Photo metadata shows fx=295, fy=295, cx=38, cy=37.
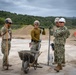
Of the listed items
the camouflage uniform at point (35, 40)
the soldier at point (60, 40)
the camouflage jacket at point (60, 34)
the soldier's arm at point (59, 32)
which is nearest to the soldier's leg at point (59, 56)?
the soldier at point (60, 40)

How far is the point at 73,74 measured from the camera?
1056 centimetres

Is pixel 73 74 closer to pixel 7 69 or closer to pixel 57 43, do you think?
pixel 57 43

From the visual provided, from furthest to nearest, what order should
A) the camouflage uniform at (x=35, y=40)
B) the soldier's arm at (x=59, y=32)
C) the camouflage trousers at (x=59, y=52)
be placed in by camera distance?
the camouflage uniform at (x=35, y=40), the camouflage trousers at (x=59, y=52), the soldier's arm at (x=59, y=32)

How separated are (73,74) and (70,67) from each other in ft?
4.48

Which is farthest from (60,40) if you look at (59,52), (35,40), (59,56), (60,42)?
(35,40)

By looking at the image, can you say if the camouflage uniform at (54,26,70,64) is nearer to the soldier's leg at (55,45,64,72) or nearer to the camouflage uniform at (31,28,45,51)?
the soldier's leg at (55,45,64,72)

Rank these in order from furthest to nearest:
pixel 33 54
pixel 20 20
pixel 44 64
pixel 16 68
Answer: pixel 20 20 → pixel 44 64 → pixel 16 68 → pixel 33 54

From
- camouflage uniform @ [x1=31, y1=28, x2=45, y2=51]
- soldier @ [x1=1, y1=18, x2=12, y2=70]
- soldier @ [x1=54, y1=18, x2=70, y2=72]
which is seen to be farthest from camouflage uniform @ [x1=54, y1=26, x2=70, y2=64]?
soldier @ [x1=1, y1=18, x2=12, y2=70]

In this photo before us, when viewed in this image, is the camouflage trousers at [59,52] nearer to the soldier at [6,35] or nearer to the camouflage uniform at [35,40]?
the camouflage uniform at [35,40]

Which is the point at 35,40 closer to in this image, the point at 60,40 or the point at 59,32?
the point at 60,40

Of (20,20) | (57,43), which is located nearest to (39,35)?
(57,43)

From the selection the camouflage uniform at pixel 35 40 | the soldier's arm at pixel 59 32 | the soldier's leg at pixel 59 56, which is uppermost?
the soldier's arm at pixel 59 32

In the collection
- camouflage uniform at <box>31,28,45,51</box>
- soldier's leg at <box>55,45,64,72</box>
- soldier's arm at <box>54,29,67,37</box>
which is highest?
soldier's arm at <box>54,29,67,37</box>

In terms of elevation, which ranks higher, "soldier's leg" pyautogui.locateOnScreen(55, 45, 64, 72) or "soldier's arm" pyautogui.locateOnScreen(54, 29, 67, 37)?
"soldier's arm" pyautogui.locateOnScreen(54, 29, 67, 37)
